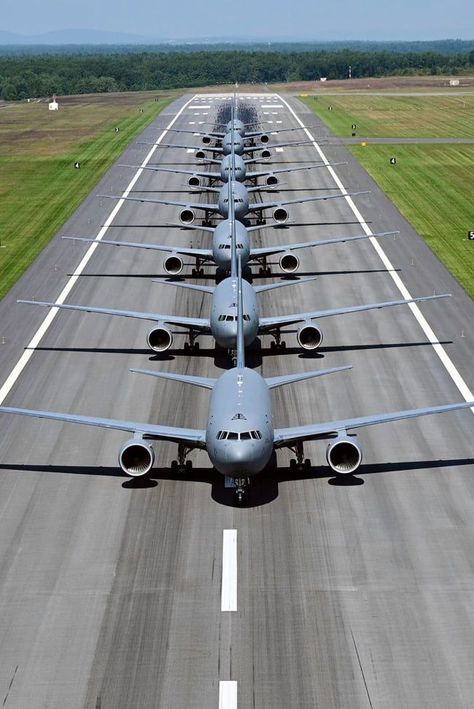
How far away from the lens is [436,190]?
4190 inches

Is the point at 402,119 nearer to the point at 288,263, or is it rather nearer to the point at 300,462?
the point at 288,263

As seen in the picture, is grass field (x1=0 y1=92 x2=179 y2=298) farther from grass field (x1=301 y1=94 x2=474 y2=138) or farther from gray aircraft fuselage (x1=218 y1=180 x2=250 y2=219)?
grass field (x1=301 y1=94 x2=474 y2=138)

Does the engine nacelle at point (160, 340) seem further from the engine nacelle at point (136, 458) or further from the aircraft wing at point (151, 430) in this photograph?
the engine nacelle at point (136, 458)

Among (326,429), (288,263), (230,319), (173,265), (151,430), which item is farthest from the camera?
(288,263)

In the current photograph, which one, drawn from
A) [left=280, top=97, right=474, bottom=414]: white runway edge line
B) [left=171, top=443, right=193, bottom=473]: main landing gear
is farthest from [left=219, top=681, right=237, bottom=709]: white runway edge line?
[left=280, top=97, right=474, bottom=414]: white runway edge line

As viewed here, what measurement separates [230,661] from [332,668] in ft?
9.31

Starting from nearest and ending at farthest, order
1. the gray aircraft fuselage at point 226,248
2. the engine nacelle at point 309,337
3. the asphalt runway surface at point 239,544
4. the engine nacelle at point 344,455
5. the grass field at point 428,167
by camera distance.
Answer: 1. the asphalt runway surface at point 239,544
2. the engine nacelle at point 344,455
3. the engine nacelle at point 309,337
4. the gray aircraft fuselage at point 226,248
5. the grass field at point 428,167

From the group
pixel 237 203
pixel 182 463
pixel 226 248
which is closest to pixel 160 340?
pixel 226 248

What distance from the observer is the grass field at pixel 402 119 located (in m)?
153

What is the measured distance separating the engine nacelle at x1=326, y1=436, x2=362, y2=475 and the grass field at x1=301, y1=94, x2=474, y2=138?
11633cm

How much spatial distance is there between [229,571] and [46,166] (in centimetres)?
9981

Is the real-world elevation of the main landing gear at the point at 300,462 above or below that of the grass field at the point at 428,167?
above

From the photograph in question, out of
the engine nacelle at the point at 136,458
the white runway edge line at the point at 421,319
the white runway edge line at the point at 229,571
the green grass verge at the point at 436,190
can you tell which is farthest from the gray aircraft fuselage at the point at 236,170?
the white runway edge line at the point at 229,571

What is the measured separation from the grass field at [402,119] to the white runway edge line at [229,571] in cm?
12060
